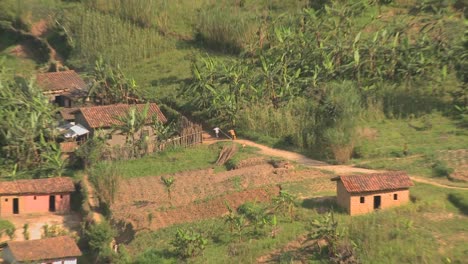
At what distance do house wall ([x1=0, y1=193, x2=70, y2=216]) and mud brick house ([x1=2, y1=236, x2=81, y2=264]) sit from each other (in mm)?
3542

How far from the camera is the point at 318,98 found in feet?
138

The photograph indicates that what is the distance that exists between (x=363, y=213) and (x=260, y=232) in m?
3.32

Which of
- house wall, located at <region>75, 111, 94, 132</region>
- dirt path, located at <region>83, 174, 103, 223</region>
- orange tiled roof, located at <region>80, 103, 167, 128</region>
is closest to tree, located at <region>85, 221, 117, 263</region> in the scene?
dirt path, located at <region>83, 174, 103, 223</region>

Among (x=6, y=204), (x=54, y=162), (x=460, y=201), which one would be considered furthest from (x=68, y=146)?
(x=460, y=201)

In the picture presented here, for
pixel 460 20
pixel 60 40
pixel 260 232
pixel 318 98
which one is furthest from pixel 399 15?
pixel 260 232

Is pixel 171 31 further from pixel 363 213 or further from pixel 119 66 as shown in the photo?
pixel 363 213

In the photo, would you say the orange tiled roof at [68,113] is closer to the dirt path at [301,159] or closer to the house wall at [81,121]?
the house wall at [81,121]

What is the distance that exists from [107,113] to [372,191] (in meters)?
13.5

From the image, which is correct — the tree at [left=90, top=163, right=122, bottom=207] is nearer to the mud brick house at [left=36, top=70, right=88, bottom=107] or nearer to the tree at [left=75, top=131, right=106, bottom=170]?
the tree at [left=75, top=131, right=106, bottom=170]

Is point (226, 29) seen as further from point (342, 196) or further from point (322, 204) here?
point (342, 196)

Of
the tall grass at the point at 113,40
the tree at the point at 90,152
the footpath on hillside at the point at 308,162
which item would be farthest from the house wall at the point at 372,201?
the tall grass at the point at 113,40

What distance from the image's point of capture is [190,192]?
1469 inches

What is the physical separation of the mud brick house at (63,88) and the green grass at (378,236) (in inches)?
544

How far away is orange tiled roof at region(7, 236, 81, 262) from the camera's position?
1305 inches
